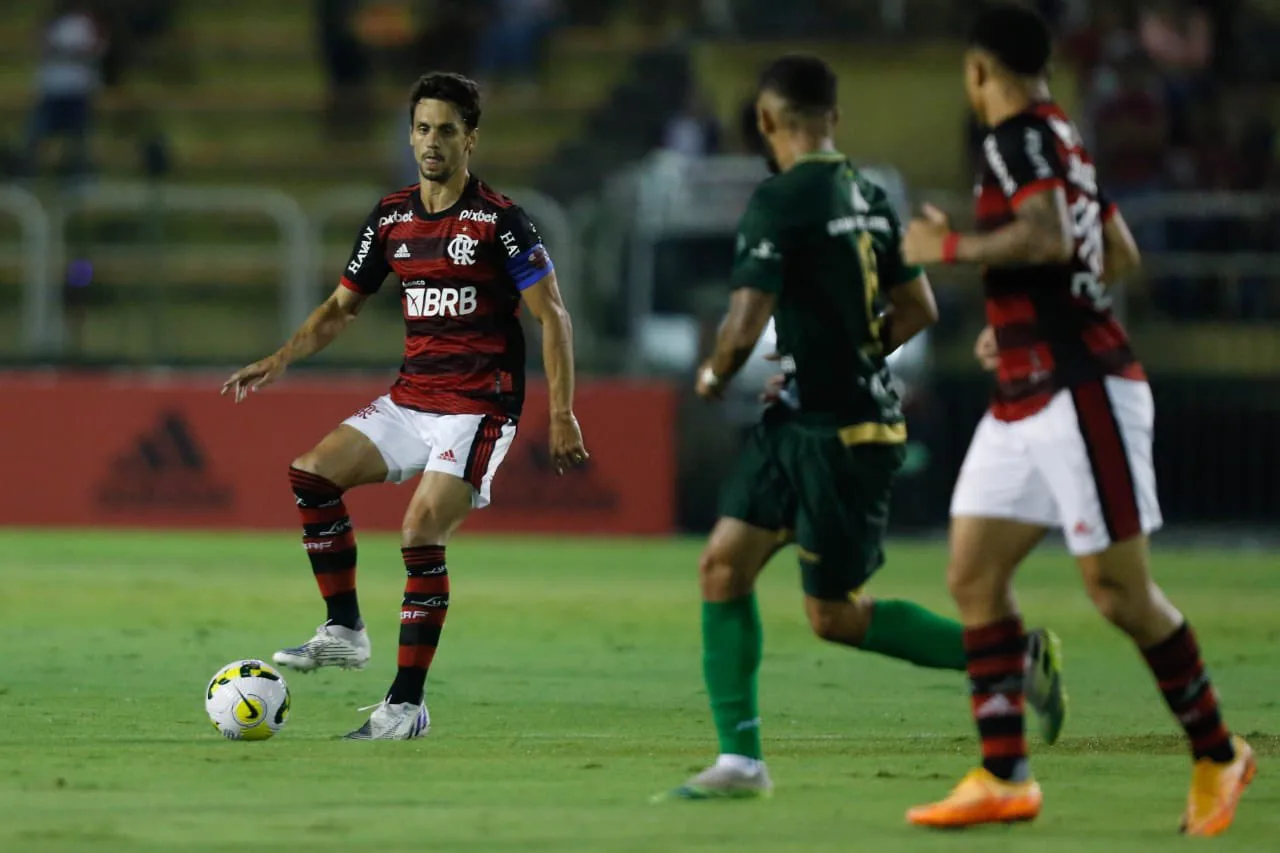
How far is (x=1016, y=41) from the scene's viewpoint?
6.83 m

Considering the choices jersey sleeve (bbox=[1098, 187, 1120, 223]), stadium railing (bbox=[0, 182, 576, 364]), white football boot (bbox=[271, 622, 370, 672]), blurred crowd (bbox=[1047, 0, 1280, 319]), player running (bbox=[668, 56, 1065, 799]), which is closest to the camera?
jersey sleeve (bbox=[1098, 187, 1120, 223])

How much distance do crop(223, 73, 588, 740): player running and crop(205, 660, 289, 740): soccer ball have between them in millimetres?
493

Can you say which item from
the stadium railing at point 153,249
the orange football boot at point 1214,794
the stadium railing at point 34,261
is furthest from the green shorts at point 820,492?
the stadium railing at point 34,261

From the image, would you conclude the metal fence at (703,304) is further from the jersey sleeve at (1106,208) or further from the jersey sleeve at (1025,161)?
the jersey sleeve at (1025,161)

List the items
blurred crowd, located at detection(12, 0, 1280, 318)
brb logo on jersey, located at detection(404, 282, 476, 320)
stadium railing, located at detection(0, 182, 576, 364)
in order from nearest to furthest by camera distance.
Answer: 1. brb logo on jersey, located at detection(404, 282, 476, 320)
2. stadium railing, located at detection(0, 182, 576, 364)
3. blurred crowd, located at detection(12, 0, 1280, 318)

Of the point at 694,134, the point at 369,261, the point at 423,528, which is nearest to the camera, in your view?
the point at 423,528

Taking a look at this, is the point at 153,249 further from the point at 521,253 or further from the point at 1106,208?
the point at 1106,208

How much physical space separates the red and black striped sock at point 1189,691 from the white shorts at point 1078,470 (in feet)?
1.18

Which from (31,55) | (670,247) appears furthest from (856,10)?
(31,55)

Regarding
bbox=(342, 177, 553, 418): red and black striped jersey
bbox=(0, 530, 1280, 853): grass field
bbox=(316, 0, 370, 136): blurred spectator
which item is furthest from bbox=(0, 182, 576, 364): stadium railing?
bbox=(342, 177, 553, 418): red and black striped jersey

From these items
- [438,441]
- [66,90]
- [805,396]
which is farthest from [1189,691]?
[66,90]

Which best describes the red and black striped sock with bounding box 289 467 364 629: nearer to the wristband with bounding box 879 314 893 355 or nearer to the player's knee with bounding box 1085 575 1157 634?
the wristband with bounding box 879 314 893 355

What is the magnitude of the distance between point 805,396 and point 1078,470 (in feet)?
3.94

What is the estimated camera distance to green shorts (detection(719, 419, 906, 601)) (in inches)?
297
